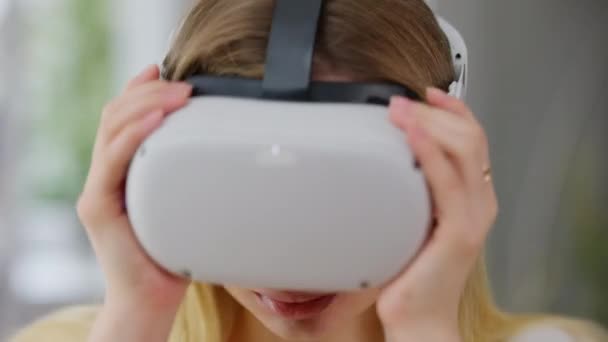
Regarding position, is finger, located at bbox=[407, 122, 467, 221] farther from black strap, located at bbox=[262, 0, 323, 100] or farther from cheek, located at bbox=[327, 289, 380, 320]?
cheek, located at bbox=[327, 289, 380, 320]

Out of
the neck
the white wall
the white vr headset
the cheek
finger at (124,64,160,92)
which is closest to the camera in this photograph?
the white vr headset

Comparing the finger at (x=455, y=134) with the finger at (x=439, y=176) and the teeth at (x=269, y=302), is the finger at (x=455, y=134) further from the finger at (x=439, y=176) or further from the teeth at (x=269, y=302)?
the teeth at (x=269, y=302)

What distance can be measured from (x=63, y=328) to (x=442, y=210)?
23.1 inches

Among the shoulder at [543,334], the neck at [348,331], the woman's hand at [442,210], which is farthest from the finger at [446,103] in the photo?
the shoulder at [543,334]

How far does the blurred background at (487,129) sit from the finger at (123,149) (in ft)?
2.25

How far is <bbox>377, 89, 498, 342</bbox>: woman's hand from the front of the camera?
24.5 inches

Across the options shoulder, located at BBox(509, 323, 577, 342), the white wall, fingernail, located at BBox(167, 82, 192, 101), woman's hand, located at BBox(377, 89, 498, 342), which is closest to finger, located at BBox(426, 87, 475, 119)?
woman's hand, located at BBox(377, 89, 498, 342)

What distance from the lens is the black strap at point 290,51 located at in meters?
0.64

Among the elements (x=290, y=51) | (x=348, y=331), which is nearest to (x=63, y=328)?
(x=348, y=331)

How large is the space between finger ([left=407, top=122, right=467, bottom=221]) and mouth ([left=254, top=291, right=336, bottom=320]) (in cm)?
20

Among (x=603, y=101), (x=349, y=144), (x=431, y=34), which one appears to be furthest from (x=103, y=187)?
(x=603, y=101)

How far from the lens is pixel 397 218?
59cm

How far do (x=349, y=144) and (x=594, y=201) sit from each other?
798mm

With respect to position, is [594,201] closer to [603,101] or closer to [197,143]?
[603,101]
